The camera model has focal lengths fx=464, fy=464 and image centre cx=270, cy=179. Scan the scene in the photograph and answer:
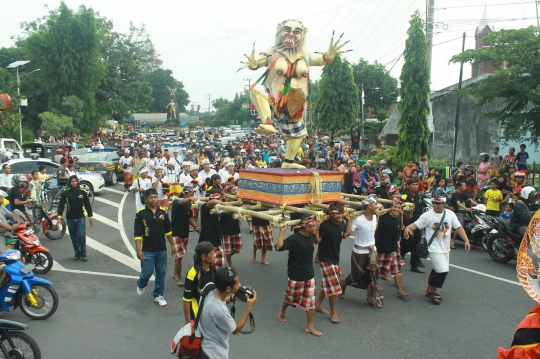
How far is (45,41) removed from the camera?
37031mm

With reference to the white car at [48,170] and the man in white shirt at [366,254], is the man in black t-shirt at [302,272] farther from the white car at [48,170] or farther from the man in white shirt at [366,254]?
the white car at [48,170]

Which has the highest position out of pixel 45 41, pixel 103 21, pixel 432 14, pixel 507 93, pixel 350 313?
pixel 103 21

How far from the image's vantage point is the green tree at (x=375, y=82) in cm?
4575

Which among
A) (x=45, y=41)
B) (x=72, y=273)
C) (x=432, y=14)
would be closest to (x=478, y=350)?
(x=72, y=273)

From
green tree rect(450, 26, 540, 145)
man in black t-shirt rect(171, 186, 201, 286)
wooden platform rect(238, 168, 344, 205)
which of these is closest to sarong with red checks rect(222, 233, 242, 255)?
man in black t-shirt rect(171, 186, 201, 286)

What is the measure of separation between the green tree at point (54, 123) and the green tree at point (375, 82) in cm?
2639

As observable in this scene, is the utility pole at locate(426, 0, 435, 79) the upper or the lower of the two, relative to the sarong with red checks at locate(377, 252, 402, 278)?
upper

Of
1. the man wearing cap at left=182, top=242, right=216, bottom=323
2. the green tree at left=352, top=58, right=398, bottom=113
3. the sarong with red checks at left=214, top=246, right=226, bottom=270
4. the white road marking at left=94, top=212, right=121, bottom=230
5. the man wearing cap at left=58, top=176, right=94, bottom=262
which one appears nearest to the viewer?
the man wearing cap at left=182, top=242, right=216, bottom=323

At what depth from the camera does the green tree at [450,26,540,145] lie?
12742 mm

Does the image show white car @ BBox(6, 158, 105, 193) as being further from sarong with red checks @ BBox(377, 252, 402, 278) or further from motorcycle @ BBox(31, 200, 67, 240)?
sarong with red checks @ BBox(377, 252, 402, 278)

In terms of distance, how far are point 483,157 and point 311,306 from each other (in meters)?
10.4

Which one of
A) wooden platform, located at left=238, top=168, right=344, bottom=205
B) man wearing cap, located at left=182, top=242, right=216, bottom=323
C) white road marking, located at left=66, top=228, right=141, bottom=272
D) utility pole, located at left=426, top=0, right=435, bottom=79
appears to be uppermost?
utility pole, located at left=426, top=0, right=435, bottom=79

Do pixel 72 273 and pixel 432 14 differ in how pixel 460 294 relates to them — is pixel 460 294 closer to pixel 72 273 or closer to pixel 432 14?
pixel 72 273

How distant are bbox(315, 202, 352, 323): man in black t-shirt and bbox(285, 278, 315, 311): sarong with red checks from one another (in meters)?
0.37
